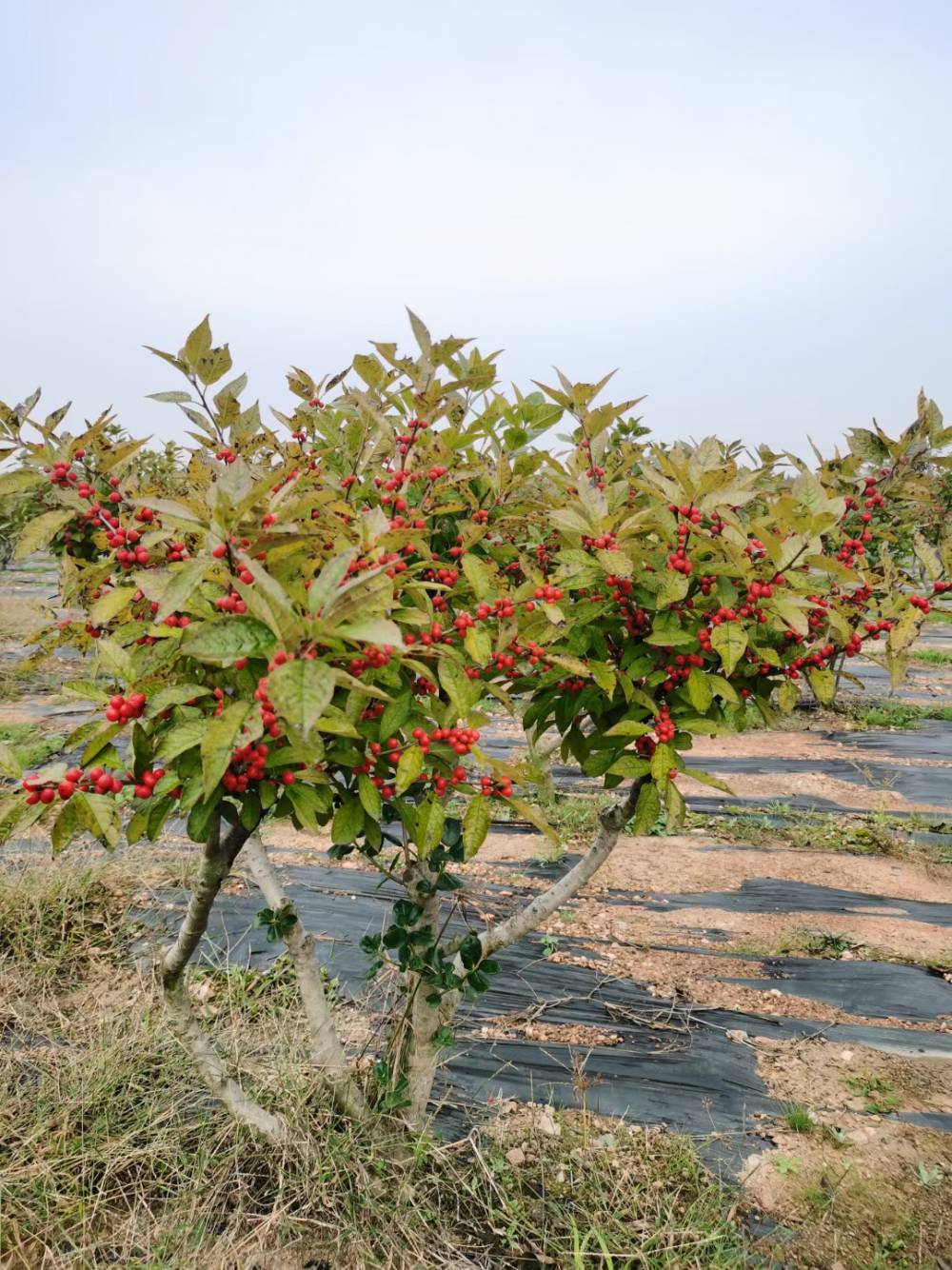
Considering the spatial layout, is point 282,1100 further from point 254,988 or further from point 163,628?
point 163,628

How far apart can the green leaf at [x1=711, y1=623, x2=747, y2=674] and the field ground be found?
4.42 feet

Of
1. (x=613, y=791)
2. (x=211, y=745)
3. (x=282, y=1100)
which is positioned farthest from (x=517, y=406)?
(x=613, y=791)

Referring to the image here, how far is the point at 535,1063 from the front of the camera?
2.79 meters

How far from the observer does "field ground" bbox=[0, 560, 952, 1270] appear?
2020mm

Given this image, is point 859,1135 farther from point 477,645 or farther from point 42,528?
point 42,528

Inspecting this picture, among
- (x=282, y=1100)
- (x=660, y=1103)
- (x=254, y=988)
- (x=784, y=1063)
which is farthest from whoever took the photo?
(x=254, y=988)

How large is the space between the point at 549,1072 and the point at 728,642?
1.84 meters

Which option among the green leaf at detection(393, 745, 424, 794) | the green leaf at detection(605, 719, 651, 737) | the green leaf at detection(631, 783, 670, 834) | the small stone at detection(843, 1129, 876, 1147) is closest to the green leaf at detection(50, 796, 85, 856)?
the green leaf at detection(393, 745, 424, 794)

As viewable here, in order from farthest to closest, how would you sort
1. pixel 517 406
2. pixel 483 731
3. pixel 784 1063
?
pixel 483 731 < pixel 784 1063 < pixel 517 406

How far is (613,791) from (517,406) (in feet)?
14.3

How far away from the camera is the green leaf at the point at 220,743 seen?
3.43ft

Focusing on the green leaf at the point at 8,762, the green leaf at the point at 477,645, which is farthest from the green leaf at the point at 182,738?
the green leaf at the point at 477,645

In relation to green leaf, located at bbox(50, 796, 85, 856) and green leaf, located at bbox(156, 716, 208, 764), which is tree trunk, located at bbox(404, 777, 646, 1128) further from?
green leaf, located at bbox(156, 716, 208, 764)

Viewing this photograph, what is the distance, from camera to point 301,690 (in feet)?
3.01
